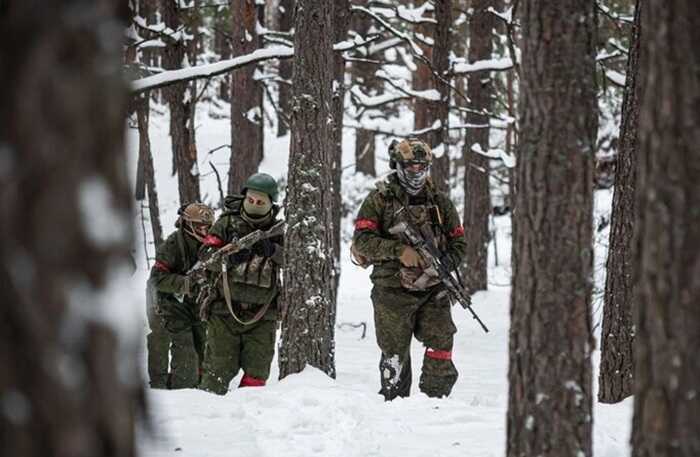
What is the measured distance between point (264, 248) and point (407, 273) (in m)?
1.20

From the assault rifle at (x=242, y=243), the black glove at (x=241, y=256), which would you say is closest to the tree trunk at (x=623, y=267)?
the assault rifle at (x=242, y=243)

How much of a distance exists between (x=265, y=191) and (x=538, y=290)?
3.72 m

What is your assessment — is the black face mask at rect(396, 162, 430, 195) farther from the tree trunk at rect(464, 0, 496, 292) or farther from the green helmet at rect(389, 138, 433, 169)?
the tree trunk at rect(464, 0, 496, 292)

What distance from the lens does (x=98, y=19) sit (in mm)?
1438

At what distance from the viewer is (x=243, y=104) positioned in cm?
1452

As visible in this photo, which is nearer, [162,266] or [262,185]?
[262,185]

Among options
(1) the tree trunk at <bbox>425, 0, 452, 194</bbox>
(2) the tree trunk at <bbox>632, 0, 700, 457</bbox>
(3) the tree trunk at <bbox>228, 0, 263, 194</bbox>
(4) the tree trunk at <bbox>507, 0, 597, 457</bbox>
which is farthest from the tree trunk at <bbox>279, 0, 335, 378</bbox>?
(3) the tree trunk at <bbox>228, 0, 263, 194</bbox>

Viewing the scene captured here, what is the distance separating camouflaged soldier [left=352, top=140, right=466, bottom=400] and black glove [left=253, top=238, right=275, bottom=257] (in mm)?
722

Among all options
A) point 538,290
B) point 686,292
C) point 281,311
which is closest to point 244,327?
point 281,311

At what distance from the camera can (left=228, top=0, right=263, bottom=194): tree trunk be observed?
13305 mm

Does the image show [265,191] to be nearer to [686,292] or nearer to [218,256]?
[218,256]

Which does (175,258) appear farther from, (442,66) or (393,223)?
(442,66)

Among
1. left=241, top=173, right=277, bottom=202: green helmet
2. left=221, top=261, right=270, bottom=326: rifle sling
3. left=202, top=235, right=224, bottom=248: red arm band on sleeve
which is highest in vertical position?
left=241, top=173, right=277, bottom=202: green helmet

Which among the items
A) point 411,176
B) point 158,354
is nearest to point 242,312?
point 158,354
